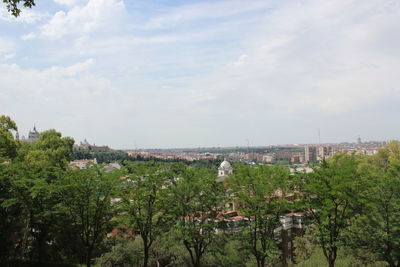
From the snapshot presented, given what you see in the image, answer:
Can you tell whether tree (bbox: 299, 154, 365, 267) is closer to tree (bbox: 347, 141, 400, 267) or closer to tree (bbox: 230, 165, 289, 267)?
tree (bbox: 347, 141, 400, 267)

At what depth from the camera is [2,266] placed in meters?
14.4

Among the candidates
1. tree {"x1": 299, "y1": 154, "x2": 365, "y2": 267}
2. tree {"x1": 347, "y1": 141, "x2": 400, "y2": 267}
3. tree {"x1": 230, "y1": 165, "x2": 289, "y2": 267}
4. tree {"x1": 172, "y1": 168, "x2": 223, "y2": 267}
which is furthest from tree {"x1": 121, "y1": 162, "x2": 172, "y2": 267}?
tree {"x1": 347, "y1": 141, "x2": 400, "y2": 267}

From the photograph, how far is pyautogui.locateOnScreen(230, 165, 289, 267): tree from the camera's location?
15.0 m

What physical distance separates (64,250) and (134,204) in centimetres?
1019

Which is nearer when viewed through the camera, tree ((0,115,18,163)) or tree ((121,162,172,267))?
tree ((121,162,172,267))

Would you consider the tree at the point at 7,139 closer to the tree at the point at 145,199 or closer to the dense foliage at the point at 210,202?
the dense foliage at the point at 210,202

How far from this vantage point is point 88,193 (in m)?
14.8

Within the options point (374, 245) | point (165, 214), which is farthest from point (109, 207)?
point (374, 245)

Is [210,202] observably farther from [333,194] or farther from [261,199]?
[333,194]

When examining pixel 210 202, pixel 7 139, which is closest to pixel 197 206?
pixel 210 202

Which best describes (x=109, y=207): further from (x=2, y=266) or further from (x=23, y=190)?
(x=2, y=266)

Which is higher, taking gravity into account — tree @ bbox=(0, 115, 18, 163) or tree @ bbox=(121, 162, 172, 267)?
tree @ bbox=(0, 115, 18, 163)

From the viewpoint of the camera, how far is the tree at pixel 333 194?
14.0m

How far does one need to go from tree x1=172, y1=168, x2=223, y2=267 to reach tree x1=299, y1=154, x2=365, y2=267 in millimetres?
4411
